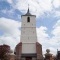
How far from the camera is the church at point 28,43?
54.4 metres

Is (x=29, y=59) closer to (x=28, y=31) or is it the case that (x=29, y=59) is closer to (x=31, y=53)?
(x=31, y=53)

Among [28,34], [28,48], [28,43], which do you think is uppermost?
[28,34]

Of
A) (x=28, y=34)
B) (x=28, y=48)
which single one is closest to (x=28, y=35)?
(x=28, y=34)

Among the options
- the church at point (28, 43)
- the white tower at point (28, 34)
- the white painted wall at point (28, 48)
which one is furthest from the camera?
the white tower at point (28, 34)

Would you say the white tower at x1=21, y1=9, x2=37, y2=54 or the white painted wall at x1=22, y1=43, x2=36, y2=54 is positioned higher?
the white tower at x1=21, y1=9, x2=37, y2=54

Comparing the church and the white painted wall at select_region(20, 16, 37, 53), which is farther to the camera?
the white painted wall at select_region(20, 16, 37, 53)

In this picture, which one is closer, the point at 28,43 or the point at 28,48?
the point at 28,48

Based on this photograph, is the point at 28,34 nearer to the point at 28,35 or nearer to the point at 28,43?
the point at 28,35

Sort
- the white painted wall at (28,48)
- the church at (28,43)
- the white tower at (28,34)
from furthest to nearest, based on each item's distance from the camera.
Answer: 1. the white tower at (28,34)
2. the white painted wall at (28,48)
3. the church at (28,43)

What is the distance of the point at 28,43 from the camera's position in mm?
57000

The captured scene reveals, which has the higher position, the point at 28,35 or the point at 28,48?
the point at 28,35

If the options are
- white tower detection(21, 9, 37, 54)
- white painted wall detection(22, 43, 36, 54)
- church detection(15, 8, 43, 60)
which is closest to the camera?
church detection(15, 8, 43, 60)

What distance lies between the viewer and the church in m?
54.4

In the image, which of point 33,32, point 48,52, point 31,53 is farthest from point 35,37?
point 48,52
